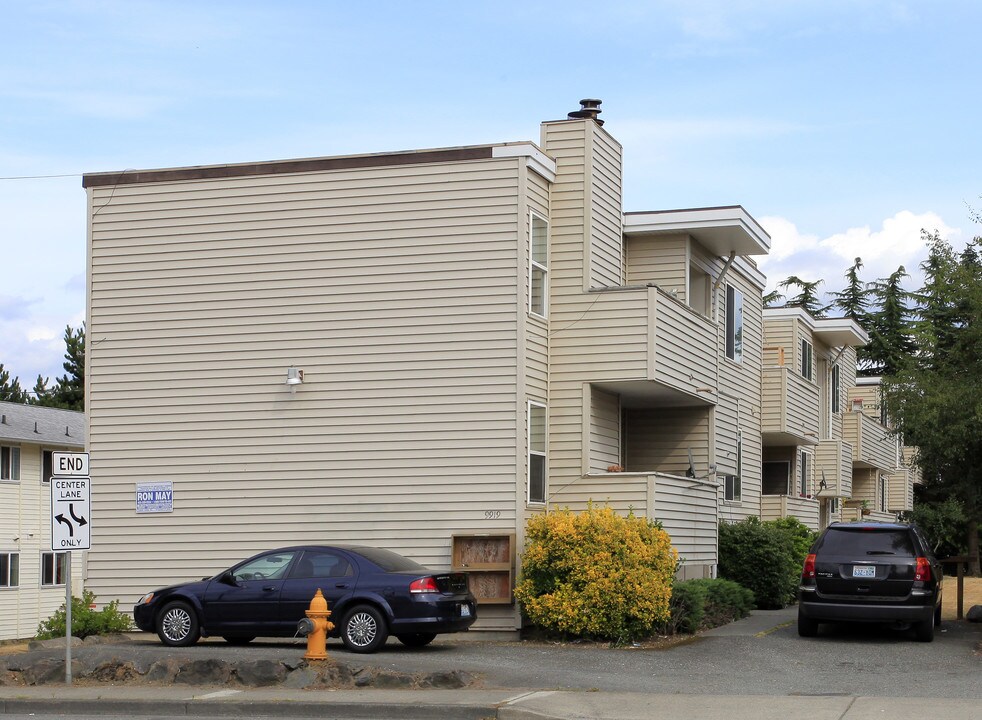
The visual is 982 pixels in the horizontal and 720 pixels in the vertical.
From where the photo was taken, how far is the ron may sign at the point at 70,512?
14657mm

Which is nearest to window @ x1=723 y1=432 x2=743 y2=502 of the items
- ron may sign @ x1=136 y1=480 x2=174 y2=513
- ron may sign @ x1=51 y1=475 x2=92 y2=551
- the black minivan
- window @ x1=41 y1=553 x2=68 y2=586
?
the black minivan

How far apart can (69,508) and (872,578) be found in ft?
34.1

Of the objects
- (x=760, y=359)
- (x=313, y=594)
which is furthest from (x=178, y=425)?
(x=760, y=359)

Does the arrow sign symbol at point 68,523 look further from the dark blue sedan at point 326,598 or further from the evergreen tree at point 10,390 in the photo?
the evergreen tree at point 10,390

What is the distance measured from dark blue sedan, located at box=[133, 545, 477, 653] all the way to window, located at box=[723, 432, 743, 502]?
1131cm

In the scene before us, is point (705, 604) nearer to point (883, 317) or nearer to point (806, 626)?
point (806, 626)

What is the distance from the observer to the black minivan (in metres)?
18.2

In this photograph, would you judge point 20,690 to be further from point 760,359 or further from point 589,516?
point 760,359

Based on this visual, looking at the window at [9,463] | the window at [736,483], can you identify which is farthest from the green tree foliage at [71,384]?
the window at [736,483]

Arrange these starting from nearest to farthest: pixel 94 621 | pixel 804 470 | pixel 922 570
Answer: pixel 922 570, pixel 94 621, pixel 804 470

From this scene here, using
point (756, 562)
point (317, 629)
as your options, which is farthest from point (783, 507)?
point (317, 629)

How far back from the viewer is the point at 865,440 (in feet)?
137

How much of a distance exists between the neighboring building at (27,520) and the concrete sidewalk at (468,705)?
30.4m

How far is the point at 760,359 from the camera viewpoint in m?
32.1
